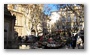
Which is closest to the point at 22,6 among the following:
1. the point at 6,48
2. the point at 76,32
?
the point at 6,48

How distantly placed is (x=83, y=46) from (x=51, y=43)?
1.85 ft

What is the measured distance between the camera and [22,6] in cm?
294

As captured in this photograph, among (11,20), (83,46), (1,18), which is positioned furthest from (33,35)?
(83,46)

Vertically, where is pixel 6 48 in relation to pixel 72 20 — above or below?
below

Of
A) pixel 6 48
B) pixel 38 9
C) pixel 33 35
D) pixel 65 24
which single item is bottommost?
pixel 6 48

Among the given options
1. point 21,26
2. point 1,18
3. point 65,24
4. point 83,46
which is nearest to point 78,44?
point 83,46

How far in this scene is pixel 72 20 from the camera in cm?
290

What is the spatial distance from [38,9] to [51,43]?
0.65 metres

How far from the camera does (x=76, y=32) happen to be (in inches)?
114

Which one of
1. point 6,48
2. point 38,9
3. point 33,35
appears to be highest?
point 38,9

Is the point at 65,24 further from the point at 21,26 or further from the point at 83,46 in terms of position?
the point at 21,26

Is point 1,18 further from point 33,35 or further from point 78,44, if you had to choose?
point 78,44

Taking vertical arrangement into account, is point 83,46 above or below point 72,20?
below
